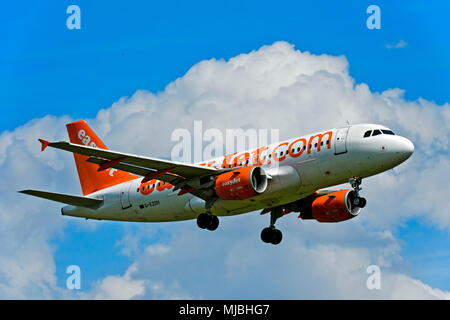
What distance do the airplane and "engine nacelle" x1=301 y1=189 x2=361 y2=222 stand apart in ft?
0.21

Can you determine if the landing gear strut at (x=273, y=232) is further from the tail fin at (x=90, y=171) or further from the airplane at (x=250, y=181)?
the tail fin at (x=90, y=171)

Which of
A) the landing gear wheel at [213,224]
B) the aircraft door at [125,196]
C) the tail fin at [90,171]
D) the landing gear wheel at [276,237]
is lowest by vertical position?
the landing gear wheel at [213,224]

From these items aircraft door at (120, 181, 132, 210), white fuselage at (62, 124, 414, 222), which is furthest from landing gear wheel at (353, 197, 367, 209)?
aircraft door at (120, 181, 132, 210)

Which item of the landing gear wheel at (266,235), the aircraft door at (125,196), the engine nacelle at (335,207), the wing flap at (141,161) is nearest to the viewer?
the wing flap at (141,161)

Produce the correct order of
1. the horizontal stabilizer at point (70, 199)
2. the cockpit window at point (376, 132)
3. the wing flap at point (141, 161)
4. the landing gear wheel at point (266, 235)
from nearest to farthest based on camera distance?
1. the wing flap at point (141, 161)
2. the cockpit window at point (376, 132)
3. the horizontal stabilizer at point (70, 199)
4. the landing gear wheel at point (266, 235)

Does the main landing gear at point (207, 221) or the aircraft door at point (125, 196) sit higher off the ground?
the aircraft door at point (125, 196)

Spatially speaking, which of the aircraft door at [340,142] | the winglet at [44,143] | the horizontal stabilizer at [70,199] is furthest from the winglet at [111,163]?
the aircraft door at [340,142]

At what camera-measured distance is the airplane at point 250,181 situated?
48.1 m

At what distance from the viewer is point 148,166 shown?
1991 inches

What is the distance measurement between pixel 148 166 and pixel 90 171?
12.3 meters

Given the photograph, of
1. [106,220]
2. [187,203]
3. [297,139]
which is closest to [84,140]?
[106,220]
